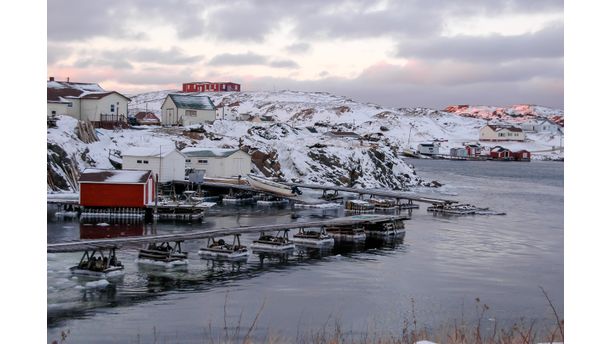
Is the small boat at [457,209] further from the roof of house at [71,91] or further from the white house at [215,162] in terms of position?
the roof of house at [71,91]

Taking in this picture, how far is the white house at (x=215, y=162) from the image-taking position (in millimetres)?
62125

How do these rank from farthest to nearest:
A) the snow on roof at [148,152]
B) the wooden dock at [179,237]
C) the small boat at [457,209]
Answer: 1. the snow on roof at [148,152]
2. the small boat at [457,209]
3. the wooden dock at [179,237]

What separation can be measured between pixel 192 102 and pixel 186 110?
1847 mm

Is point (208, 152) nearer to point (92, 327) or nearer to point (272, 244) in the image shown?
point (272, 244)

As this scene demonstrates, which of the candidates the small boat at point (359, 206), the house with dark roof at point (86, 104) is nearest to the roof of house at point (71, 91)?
the house with dark roof at point (86, 104)

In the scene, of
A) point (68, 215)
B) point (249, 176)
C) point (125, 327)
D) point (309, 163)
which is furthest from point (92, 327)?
point (309, 163)

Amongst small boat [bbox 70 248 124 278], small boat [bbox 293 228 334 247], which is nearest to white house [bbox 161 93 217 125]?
small boat [bbox 293 228 334 247]

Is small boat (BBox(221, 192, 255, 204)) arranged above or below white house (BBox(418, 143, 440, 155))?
below

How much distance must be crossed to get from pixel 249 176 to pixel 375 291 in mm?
35285

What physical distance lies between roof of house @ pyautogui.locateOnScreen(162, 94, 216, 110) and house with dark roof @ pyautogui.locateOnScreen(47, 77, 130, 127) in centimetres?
929

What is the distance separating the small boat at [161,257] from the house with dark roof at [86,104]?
1653 inches

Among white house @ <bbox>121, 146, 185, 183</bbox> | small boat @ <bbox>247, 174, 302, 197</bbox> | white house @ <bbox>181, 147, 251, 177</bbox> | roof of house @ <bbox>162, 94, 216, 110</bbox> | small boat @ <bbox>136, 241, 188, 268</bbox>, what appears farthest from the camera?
roof of house @ <bbox>162, 94, 216, 110</bbox>

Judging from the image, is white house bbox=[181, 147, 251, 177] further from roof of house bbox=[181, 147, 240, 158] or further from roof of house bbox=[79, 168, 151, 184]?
roof of house bbox=[79, 168, 151, 184]

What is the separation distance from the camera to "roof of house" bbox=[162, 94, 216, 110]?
82438 mm
